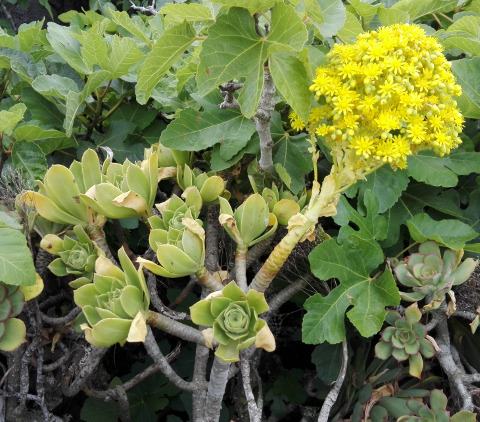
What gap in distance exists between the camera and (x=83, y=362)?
96cm

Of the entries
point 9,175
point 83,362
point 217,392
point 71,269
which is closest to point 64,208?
point 71,269

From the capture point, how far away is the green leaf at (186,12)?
756 millimetres

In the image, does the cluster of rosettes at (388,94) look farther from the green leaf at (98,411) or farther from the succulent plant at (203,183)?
the green leaf at (98,411)

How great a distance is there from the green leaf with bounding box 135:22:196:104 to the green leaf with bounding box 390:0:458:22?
599 mm

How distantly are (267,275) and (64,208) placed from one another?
39 centimetres

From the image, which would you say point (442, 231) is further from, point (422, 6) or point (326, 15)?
point (422, 6)

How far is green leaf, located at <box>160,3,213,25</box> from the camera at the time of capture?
0.76 m

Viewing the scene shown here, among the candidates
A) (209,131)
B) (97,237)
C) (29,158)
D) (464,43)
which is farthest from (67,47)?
(464,43)

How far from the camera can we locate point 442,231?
964mm

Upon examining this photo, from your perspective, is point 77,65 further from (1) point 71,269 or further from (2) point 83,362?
(2) point 83,362

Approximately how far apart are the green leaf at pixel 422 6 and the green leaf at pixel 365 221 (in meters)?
0.51

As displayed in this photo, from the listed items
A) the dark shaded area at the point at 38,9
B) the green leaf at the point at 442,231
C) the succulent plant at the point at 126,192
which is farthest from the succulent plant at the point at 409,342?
the dark shaded area at the point at 38,9

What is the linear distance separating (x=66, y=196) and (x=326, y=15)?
555 mm

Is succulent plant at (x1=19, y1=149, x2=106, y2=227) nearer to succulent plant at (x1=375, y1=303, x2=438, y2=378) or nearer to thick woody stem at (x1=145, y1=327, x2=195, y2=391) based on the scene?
thick woody stem at (x1=145, y1=327, x2=195, y2=391)
